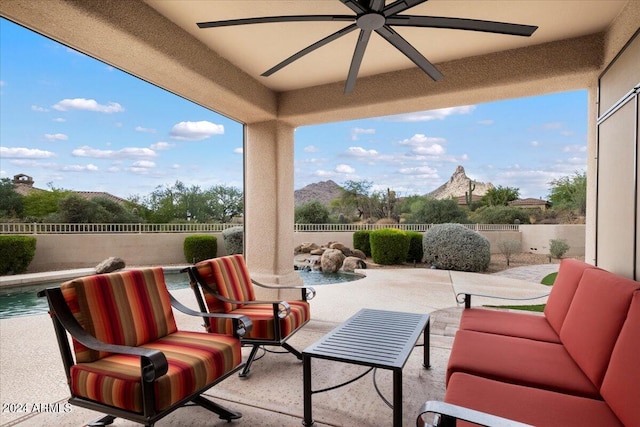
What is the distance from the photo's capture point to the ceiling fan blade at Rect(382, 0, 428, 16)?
1724 mm

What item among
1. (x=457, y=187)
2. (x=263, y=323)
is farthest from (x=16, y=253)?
(x=457, y=187)

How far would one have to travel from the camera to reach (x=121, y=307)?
1878 mm

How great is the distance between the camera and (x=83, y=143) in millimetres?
6723

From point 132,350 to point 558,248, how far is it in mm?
11234

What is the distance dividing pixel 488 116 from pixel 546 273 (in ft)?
51.1

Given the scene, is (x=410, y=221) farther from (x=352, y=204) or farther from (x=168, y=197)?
(x=168, y=197)

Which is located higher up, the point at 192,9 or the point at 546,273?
the point at 192,9

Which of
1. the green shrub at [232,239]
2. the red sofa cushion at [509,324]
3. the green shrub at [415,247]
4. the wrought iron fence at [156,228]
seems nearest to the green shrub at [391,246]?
the green shrub at [415,247]

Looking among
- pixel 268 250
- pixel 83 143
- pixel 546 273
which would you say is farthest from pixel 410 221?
pixel 83 143

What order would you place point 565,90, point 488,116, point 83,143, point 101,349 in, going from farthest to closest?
point 488,116 → point 83,143 → point 565,90 → point 101,349

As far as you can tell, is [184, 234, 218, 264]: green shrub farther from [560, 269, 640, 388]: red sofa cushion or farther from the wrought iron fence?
[560, 269, 640, 388]: red sofa cushion

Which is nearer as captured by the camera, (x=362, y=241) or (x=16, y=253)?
(x=16, y=253)

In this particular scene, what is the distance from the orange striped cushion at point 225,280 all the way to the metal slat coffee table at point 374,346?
0.99 metres

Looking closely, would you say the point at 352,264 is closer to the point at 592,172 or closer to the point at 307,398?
the point at 592,172
